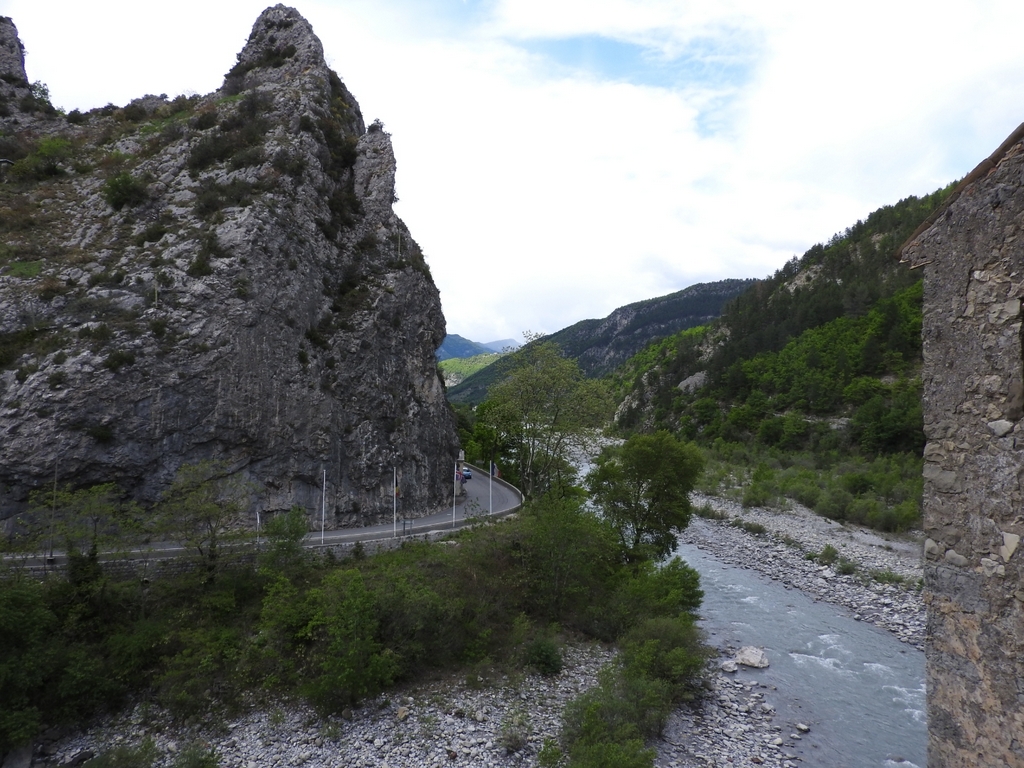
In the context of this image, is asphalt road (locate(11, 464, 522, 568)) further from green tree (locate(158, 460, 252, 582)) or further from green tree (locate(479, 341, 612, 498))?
green tree (locate(479, 341, 612, 498))

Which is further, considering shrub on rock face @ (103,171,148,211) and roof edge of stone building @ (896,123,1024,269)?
shrub on rock face @ (103,171,148,211)

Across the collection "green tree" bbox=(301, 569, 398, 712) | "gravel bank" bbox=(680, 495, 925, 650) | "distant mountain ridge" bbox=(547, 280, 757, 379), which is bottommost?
"gravel bank" bbox=(680, 495, 925, 650)

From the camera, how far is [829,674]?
1858 cm

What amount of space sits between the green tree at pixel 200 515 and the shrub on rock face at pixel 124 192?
53.7ft

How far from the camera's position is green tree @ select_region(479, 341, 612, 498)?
96.8 feet

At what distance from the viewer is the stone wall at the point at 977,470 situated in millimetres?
4230

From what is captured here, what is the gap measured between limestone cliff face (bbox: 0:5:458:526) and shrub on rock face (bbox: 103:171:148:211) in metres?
0.09

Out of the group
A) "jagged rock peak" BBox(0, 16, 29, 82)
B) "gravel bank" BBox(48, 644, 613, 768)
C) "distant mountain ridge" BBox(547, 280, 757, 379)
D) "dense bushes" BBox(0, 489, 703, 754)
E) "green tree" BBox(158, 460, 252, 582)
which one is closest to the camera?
"gravel bank" BBox(48, 644, 613, 768)

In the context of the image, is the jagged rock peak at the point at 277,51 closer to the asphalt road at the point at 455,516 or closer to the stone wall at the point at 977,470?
the asphalt road at the point at 455,516

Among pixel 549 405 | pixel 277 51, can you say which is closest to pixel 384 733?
pixel 549 405

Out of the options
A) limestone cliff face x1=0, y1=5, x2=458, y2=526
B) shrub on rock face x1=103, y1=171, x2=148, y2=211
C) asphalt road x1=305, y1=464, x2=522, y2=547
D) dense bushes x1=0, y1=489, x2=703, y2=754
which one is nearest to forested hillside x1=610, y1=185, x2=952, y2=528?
asphalt road x1=305, y1=464, x2=522, y2=547

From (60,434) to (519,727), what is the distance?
18.9m

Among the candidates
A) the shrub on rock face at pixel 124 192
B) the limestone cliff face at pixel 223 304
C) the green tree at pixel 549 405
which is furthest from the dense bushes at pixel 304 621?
the shrub on rock face at pixel 124 192

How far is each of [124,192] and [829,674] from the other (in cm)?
3661
